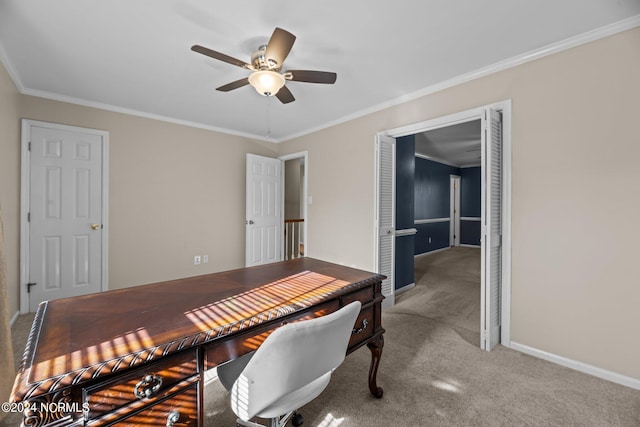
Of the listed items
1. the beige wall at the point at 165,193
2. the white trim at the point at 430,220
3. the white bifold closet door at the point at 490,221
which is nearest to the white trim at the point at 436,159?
the white trim at the point at 430,220

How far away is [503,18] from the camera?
1.89m

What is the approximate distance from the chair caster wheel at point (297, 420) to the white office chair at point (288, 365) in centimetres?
39

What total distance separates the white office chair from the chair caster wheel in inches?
15.4

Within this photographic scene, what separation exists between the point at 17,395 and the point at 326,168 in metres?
3.79

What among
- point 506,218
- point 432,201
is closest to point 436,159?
point 432,201

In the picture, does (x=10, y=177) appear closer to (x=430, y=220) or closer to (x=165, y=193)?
(x=165, y=193)

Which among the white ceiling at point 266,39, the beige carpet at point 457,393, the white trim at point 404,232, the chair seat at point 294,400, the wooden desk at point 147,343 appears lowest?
the beige carpet at point 457,393

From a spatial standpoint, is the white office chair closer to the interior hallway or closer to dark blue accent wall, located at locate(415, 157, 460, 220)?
the interior hallway

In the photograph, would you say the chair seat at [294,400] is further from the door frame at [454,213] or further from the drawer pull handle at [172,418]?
the door frame at [454,213]

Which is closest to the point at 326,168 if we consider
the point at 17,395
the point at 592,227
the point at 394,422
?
the point at 592,227

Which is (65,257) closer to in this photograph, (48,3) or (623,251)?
(48,3)

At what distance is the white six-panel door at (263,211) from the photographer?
4605mm

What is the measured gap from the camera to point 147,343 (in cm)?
90

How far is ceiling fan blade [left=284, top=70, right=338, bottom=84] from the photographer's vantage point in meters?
2.01
